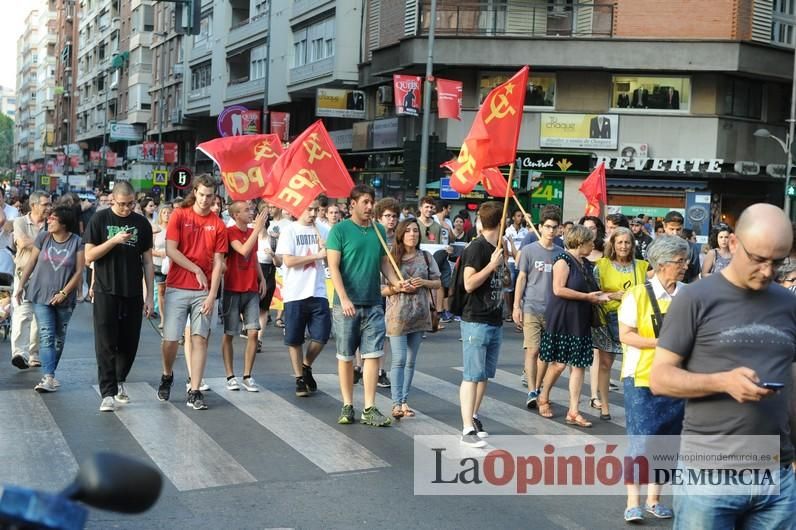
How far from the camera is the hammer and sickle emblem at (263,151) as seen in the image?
39.9ft

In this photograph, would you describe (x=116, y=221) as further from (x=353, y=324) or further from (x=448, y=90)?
(x=448, y=90)

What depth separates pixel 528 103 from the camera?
32969 millimetres

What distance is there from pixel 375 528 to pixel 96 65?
89.8 m

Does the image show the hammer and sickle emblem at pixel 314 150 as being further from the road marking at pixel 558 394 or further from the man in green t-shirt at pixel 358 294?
the road marking at pixel 558 394

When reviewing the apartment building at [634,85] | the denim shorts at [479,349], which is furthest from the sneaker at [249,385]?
the apartment building at [634,85]

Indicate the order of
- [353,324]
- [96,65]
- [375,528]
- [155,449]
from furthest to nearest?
[96,65] → [353,324] → [155,449] → [375,528]

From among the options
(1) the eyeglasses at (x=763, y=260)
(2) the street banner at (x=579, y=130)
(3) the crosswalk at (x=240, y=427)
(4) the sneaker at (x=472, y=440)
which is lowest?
(3) the crosswalk at (x=240, y=427)

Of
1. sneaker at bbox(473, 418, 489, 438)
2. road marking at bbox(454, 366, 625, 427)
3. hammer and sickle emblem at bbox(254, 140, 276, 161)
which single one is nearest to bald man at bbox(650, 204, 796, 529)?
sneaker at bbox(473, 418, 489, 438)

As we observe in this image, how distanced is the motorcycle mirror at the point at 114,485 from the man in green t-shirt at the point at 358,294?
6.71m

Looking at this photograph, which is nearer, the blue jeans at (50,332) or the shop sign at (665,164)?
the blue jeans at (50,332)

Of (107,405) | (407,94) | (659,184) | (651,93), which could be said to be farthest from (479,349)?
(651,93)

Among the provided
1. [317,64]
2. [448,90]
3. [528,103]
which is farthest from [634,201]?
[317,64]

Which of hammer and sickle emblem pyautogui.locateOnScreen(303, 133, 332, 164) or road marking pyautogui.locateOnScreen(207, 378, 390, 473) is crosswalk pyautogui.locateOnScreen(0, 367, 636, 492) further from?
hammer and sickle emblem pyautogui.locateOnScreen(303, 133, 332, 164)

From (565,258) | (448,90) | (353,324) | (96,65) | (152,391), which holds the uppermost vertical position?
(96,65)
